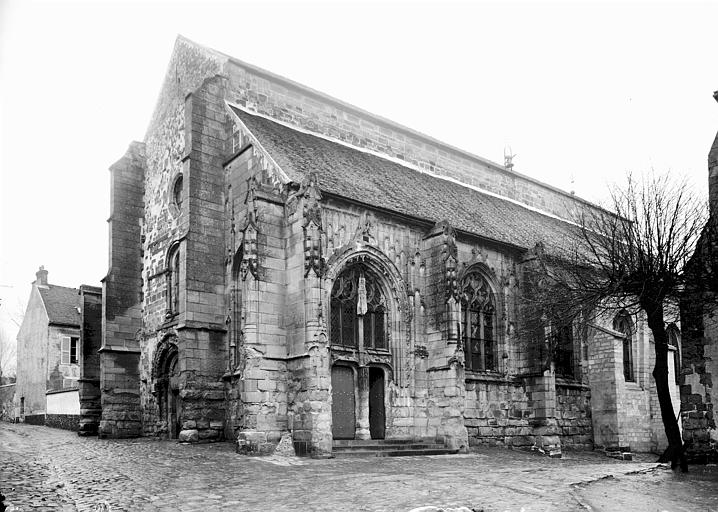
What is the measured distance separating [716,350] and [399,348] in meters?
8.35

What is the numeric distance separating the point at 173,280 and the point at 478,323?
33.6 ft

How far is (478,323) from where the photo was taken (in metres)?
24.4

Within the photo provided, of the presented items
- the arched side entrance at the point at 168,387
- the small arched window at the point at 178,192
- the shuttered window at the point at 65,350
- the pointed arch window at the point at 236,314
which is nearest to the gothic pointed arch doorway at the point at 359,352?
the pointed arch window at the point at 236,314

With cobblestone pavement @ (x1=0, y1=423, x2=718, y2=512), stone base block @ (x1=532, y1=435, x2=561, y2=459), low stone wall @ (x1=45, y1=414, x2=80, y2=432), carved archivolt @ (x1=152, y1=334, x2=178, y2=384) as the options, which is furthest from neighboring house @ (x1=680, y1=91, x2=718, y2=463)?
low stone wall @ (x1=45, y1=414, x2=80, y2=432)

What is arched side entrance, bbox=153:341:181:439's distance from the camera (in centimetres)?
2288

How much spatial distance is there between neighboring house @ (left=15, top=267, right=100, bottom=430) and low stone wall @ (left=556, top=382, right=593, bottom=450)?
24919mm

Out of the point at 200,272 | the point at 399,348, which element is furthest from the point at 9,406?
the point at 399,348

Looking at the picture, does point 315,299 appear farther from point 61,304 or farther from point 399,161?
point 61,304

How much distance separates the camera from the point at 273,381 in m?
18.5

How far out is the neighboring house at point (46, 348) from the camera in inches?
1594

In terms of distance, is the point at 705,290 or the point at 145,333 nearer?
the point at 705,290

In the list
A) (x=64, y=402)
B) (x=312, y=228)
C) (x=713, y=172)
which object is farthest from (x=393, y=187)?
(x=64, y=402)

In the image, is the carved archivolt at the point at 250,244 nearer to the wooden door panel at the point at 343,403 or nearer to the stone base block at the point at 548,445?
the wooden door panel at the point at 343,403

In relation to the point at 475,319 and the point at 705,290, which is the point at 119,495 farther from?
the point at 475,319
